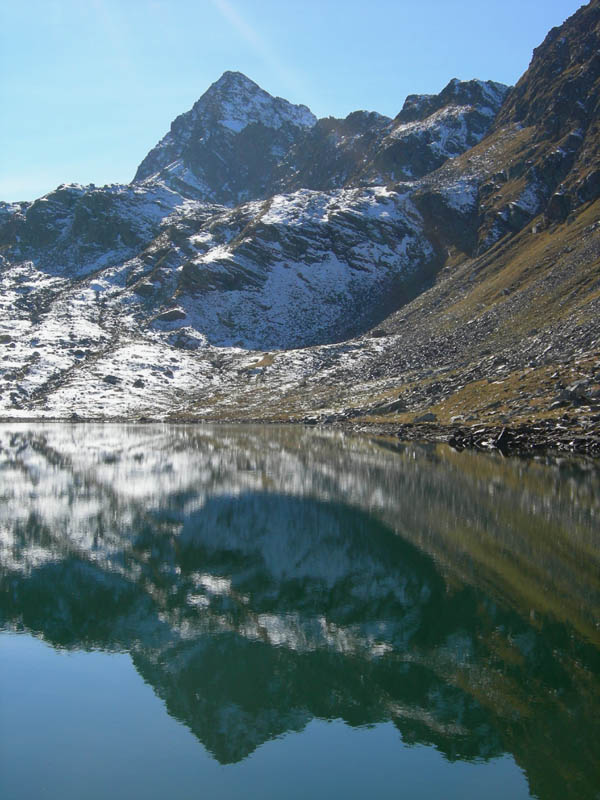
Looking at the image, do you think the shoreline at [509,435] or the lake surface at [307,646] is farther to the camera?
the shoreline at [509,435]

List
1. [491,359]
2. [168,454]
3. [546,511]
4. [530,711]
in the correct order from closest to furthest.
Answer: [530,711]
[546,511]
[168,454]
[491,359]

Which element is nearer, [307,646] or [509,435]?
[307,646]

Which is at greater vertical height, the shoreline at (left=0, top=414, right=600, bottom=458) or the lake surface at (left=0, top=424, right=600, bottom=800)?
the shoreline at (left=0, top=414, right=600, bottom=458)

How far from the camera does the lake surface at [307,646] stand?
15.7m

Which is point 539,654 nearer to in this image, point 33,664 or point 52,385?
point 33,664

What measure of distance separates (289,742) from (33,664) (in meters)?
10.5

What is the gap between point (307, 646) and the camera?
2269 centimetres

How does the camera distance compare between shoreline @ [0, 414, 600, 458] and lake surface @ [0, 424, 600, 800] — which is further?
shoreline @ [0, 414, 600, 458]

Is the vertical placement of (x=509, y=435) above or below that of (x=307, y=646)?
above

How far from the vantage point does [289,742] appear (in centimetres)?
1695

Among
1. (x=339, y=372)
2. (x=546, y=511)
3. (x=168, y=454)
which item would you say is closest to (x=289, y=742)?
(x=546, y=511)

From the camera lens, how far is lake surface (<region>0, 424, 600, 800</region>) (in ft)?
51.6

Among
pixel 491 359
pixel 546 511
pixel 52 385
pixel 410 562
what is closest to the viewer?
pixel 410 562

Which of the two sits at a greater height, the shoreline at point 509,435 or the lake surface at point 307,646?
the shoreline at point 509,435
